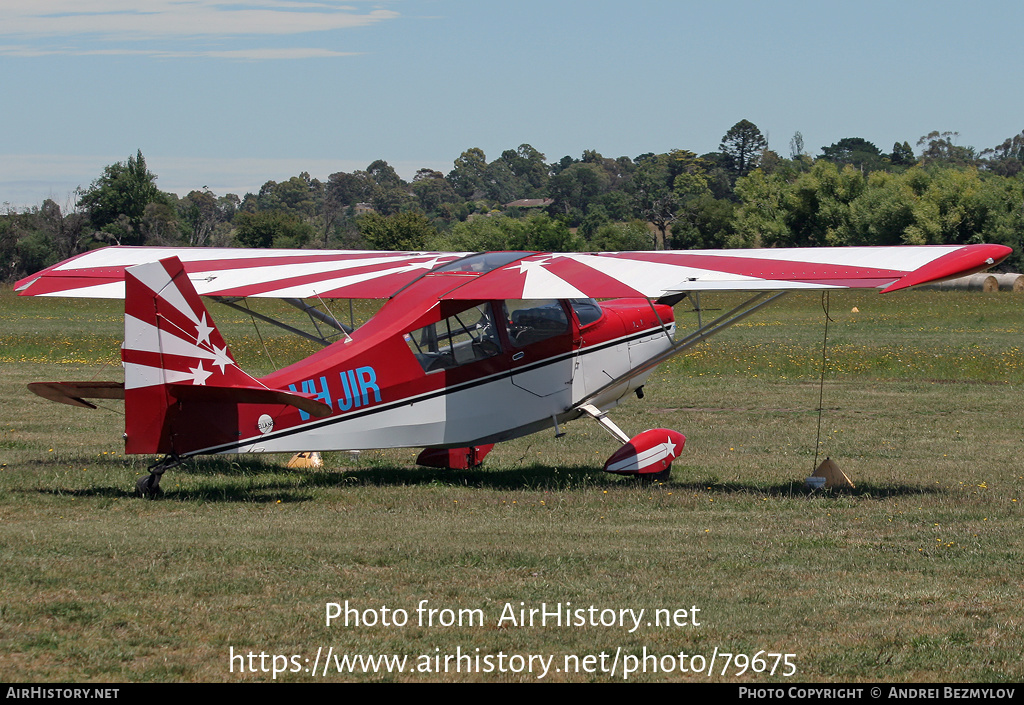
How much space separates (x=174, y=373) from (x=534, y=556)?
→ 319 centimetres

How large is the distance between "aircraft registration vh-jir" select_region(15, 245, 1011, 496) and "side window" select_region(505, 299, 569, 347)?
2 cm

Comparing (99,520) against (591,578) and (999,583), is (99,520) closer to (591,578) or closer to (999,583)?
(591,578)

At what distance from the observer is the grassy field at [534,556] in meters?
5.27

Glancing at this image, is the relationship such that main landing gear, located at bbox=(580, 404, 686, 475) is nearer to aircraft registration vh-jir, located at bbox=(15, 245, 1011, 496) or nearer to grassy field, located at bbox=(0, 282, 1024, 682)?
aircraft registration vh-jir, located at bbox=(15, 245, 1011, 496)

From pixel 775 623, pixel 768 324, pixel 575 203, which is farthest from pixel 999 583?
pixel 575 203

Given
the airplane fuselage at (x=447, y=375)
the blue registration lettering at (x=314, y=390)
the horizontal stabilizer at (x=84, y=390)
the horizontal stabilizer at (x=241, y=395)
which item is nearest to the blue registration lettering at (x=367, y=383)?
the airplane fuselage at (x=447, y=375)

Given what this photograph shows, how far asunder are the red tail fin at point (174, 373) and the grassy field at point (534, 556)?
64 cm

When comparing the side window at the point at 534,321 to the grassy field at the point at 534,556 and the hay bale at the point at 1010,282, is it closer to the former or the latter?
the grassy field at the point at 534,556

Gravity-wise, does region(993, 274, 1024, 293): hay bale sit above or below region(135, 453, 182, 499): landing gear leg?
above

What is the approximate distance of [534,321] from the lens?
1052cm

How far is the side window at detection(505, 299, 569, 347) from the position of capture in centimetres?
1039

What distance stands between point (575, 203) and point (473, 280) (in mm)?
161836

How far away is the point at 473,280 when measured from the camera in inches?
400

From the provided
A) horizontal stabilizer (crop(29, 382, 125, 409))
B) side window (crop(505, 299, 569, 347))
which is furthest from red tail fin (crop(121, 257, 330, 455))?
side window (crop(505, 299, 569, 347))
